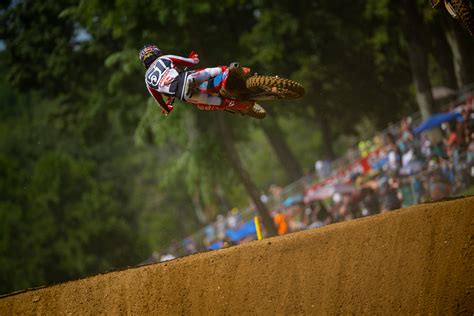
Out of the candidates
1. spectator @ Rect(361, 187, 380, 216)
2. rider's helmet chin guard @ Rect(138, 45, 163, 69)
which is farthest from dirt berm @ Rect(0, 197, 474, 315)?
spectator @ Rect(361, 187, 380, 216)

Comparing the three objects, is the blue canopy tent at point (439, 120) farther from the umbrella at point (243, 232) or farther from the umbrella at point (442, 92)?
the umbrella at point (243, 232)

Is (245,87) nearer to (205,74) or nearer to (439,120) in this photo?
(205,74)

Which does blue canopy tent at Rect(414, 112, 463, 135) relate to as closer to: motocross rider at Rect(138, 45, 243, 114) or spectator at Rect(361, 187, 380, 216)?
spectator at Rect(361, 187, 380, 216)

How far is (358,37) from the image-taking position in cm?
2338

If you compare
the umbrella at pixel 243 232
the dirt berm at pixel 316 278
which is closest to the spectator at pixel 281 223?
the umbrella at pixel 243 232

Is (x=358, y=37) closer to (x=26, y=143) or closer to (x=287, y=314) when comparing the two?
(x=287, y=314)

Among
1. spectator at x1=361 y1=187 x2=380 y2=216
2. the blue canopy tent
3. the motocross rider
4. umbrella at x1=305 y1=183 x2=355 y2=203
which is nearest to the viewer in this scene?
the motocross rider

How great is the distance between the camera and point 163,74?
26.2ft

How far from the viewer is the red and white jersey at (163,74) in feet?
26.1

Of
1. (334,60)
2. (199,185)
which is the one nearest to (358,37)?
(334,60)

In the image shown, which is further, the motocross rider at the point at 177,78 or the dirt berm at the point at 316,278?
the motocross rider at the point at 177,78

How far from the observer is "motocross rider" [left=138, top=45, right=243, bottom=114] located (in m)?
7.89

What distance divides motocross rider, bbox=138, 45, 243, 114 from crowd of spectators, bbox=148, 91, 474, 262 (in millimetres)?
7570

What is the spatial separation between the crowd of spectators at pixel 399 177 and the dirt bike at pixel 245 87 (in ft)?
23.0
